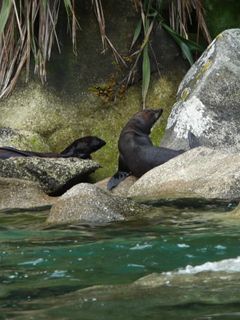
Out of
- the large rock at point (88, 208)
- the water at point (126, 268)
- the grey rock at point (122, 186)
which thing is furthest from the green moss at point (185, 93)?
the large rock at point (88, 208)

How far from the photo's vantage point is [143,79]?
480 inches

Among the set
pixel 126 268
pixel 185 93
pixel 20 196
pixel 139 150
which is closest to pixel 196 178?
pixel 20 196

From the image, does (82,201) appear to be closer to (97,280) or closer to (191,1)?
(97,280)

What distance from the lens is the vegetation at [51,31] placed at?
1191cm

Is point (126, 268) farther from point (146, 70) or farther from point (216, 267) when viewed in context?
point (146, 70)

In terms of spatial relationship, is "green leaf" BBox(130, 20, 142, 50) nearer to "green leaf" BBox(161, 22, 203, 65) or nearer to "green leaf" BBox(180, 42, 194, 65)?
"green leaf" BBox(161, 22, 203, 65)

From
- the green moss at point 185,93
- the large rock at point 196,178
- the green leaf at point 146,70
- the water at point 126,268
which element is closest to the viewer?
the water at point 126,268

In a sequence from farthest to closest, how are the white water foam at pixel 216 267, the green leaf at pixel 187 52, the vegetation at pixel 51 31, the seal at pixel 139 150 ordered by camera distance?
1. the green leaf at pixel 187 52
2. the vegetation at pixel 51 31
3. the seal at pixel 139 150
4. the white water foam at pixel 216 267

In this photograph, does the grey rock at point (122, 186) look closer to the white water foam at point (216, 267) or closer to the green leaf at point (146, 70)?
the green leaf at point (146, 70)

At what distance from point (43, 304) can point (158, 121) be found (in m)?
8.51

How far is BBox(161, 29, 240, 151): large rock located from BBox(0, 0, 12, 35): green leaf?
7.95 feet

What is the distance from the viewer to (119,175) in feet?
34.3

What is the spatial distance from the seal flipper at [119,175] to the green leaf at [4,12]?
230cm

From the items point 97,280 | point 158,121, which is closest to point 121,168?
point 158,121
